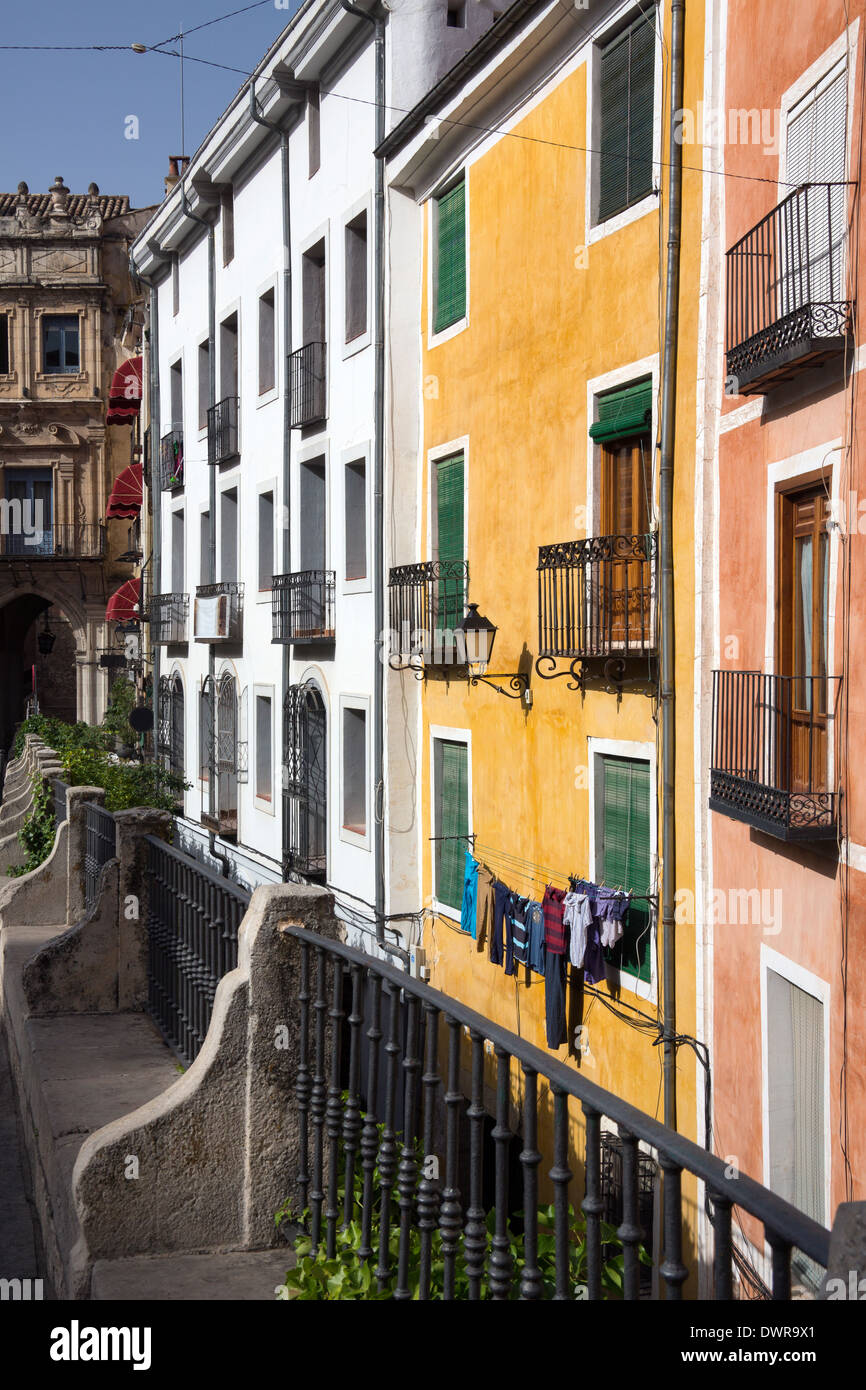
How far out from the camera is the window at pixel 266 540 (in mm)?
24062

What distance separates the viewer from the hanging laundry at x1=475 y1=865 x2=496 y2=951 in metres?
A: 15.5

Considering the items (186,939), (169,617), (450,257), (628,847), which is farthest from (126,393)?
(186,939)

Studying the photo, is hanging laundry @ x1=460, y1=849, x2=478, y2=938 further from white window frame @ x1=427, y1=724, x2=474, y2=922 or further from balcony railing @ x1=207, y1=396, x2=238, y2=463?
balcony railing @ x1=207, y1=396, x2=238, y2=463

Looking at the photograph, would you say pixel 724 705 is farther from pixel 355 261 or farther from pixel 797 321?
pixel 355 261

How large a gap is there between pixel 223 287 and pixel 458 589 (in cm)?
1215

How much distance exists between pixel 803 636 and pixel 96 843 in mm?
4993

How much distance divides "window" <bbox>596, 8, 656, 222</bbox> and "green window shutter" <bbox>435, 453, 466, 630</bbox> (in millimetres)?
4377

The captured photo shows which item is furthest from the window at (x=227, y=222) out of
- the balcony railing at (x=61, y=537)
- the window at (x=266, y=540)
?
the balcony railing at (x=61, y=537)

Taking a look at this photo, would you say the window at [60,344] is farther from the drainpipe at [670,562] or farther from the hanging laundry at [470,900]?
the drainpipe at [670,562]

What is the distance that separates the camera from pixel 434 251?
699 inches

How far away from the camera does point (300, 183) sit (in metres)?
21.8

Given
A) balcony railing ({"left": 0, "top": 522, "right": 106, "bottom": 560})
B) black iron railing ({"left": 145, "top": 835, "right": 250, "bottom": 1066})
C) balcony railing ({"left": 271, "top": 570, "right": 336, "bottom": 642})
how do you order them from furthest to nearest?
1. balcony railing ({"left": 0, "top": 522, "right": 106, "bottom": 560})
2. balcony railing ({"left": 271, "top": 570, "right": 336, "bottom": 642})
3. black iron railing ({"left": 145, "top": 835, "right": 250, "bottom": 1066})

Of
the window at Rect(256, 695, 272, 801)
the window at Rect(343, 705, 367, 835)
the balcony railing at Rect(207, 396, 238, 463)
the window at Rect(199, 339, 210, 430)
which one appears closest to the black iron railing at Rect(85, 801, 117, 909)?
the window at Rect(343, 705, 367, 835)

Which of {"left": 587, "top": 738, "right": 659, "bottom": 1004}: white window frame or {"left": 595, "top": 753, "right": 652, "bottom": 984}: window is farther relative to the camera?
{"left": 595, "top": 753, "right": 652, "bottom": 984}: window
